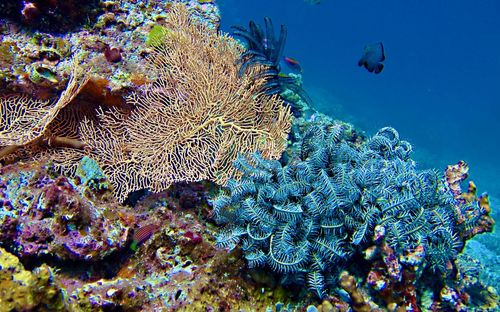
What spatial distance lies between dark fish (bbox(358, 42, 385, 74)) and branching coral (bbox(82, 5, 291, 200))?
8.43 feet

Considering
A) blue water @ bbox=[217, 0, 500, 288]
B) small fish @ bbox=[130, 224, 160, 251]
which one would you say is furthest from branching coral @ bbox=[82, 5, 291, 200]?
blue water @ bbox=[217, 0, 500, 288]

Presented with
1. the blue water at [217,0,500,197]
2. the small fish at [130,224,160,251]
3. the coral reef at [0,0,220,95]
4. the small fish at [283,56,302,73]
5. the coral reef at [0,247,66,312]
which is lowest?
the coral reef at [0,247,66,312]

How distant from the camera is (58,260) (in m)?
3.08

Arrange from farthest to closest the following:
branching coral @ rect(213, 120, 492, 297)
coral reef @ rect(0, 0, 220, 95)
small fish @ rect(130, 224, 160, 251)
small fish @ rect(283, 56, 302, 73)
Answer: small fish @ rect(283, 56, 302, 73) → coral reef @ rect(0, 0, 220, 95) → small fish @ rect(130, 224, 160, 251) → branching coral @ rect(213, 120, 492, 297)

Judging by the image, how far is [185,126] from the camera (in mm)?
4066

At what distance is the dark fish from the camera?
19.4 ft

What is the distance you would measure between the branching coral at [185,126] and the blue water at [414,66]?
2723 cm

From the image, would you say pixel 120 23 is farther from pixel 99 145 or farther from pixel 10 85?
pixel 99 145

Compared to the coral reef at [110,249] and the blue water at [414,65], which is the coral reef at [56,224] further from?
the blue water at [414,65]

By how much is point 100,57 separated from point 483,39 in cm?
11482

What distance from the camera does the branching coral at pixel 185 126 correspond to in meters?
3.91

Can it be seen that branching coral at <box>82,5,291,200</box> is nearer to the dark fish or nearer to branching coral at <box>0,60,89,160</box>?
branching coral at <box>0,60,89,160</box>

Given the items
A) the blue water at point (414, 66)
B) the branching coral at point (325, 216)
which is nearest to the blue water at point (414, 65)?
the blue water at point (414, 66)

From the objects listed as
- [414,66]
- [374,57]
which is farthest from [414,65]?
[374,57]
